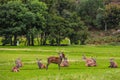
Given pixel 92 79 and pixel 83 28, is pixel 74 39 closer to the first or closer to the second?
pixel 83 28

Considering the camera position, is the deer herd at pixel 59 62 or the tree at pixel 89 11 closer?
the deer herd at pixel 59 62

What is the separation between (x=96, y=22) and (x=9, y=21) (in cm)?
3763

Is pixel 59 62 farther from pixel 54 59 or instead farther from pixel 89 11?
pixel 89 11

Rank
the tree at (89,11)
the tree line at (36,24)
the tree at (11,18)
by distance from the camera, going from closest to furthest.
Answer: the tree at (11,18) → the tree line at (36,24) → the tree at (89,11)

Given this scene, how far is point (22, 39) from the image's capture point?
94.1 m

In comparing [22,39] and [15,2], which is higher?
[15,2]

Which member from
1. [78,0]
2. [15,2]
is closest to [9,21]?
[15,2]

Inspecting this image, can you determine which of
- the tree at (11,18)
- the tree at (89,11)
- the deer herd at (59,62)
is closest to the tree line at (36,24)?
the tree at (11,18)

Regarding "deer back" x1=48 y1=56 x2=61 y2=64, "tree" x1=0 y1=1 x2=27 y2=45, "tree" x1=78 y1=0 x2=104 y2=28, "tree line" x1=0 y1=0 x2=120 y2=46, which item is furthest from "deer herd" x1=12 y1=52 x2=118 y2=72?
"tree" x1=78 y1=0 x2=104 y2=28

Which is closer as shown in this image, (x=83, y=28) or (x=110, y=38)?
(x=83, y=28)

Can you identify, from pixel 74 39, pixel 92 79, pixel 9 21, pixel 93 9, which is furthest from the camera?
pixel 93 9

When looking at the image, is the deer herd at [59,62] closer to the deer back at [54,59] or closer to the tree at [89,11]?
the deer back at [54,59]

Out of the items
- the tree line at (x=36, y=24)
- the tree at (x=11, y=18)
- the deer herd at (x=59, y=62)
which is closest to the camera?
the deer herd at (x=59, y=62)

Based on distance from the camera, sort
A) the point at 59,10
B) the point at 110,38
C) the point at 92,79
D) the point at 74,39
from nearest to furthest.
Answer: the point at 92,79 → the point at 74,39 → the point at 110,38 → the point at 59,10
